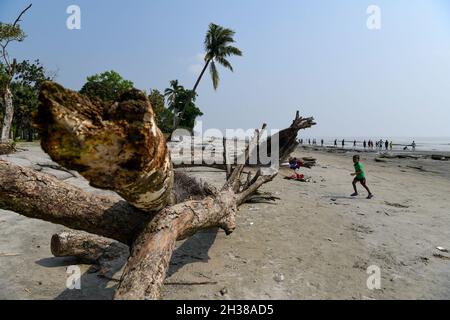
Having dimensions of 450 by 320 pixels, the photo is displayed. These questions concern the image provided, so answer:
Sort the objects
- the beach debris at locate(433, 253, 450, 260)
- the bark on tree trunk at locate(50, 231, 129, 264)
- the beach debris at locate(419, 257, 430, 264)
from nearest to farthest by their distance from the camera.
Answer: the bark on tree trunk at locate(50, 231, 129, 264), the beach debris at locate(419, 257, 430, 264), the beach debris at locate(433, 253, 450, 260)

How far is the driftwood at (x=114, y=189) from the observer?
2010 mm

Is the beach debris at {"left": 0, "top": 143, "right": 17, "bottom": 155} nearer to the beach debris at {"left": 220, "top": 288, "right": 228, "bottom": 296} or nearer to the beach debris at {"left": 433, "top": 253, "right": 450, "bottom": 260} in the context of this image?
the beach debris at {"left": 220, "top": 288, "right": 228, "bottom": 296}

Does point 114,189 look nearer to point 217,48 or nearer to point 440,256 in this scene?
point 440,256

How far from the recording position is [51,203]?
11.6ft

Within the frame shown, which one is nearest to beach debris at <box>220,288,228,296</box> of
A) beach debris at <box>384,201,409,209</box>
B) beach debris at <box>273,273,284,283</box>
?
beach debris at <box>273,273,284,283</box>

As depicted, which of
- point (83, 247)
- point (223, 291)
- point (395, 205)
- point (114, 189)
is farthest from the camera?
point (395, 205)

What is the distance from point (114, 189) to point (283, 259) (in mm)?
3591

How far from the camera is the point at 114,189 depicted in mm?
2529

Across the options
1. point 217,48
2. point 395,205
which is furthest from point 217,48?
point 395,205

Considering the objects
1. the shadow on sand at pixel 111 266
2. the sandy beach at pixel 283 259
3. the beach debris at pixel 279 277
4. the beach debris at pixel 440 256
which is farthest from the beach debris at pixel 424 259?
the shadow on sand at pixel 111 266

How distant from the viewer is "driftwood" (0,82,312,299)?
2.01 meters

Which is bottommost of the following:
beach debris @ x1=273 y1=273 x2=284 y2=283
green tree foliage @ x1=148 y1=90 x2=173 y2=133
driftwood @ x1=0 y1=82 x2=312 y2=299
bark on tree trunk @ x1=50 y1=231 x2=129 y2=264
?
beach debris @ x1=273 y1=273 x2=284 y2=283

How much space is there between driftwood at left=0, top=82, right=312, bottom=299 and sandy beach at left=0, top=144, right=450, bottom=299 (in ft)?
2.12
